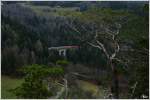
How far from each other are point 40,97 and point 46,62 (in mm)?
371

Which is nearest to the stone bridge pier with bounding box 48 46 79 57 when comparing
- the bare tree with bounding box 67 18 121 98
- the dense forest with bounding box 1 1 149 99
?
the dense forest with bounding box 1 1 149 99

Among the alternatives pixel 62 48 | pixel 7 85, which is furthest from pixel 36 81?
pixel 62 48

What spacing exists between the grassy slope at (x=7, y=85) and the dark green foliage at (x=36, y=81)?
0.05m

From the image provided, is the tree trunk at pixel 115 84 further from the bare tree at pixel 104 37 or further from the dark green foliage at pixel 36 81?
the dark green foliage at pixel 36 81

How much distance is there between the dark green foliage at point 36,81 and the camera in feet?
21.0

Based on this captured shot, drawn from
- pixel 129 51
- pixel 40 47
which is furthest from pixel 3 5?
pixel 129 51

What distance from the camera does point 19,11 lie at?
6359 mm

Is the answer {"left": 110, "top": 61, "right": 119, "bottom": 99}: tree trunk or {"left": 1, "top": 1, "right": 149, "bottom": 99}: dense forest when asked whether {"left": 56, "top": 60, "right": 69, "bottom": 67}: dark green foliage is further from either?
{"left": 110, "top": 61, "right": 119, "bottom": 99}: tree trunk

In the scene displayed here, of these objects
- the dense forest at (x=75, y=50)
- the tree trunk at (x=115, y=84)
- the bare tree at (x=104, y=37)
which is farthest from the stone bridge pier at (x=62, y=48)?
the tree trunk at (x=115, y=84)

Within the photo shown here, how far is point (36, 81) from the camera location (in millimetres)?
6434

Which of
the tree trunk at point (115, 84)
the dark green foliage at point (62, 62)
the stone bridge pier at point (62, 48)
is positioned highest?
the stone bridge pier at point (62, 48)

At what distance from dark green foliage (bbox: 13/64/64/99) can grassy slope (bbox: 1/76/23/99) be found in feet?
0.17

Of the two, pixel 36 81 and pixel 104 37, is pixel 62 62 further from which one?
pixel 104 37

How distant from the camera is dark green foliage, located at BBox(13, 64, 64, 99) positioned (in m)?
6.39
